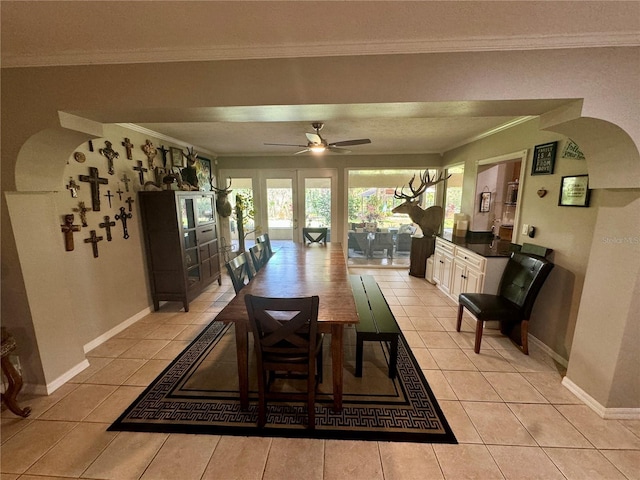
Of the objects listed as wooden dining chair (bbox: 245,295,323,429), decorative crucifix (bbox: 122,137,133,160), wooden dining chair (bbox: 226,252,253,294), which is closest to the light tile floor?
wooden dining chair (bbox: 245,295,323,429)

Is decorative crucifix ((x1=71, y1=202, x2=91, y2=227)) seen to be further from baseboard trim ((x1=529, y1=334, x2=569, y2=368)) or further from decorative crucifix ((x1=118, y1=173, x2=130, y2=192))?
baseboard trim ((x1=529, y1=334, x2=569, y2=368))

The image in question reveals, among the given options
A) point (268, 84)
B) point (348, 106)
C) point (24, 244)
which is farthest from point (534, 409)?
point (24, 244)

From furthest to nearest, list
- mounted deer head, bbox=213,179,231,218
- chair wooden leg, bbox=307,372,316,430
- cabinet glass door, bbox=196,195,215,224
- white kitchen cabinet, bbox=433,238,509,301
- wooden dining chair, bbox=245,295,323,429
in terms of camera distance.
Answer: mounted deer head, bbox=213,179,231,218, cabinet glass door, bbox=196,195,215,224, white kitchen cabinet, bbox=433,238,509,301, chair wooden leg, bbox=307,372,316,430, wooden dining chair, bbox=245,295,323,429

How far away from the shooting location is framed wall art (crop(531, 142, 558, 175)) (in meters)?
2.47

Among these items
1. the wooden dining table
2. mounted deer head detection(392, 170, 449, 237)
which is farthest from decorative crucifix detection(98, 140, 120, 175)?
mounted deer head detection(392, 170, 449, 237)

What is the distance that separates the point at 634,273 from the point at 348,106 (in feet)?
6.87

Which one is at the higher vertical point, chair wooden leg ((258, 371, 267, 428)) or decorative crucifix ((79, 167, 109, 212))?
decorative crucifix ((79, 167, 109, 212))

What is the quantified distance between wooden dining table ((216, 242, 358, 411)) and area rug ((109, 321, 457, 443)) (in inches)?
5.7

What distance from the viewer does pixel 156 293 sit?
3.51 meters

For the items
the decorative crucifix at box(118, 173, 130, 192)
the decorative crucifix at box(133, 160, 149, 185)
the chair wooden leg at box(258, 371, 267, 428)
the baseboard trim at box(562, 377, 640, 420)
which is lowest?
the baseboard trim at box(562, 377, 640, 420)

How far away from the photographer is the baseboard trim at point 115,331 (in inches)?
104

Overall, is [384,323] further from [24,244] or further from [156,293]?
[156,293]

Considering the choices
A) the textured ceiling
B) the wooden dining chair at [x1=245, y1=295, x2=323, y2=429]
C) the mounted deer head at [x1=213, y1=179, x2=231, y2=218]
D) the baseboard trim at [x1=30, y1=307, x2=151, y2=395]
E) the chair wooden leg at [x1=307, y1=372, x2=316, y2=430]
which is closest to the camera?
the textured ceiling

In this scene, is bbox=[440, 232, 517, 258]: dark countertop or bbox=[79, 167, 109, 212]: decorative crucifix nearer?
bbox=[79, 167, 109, 212]: decorative crucifix
